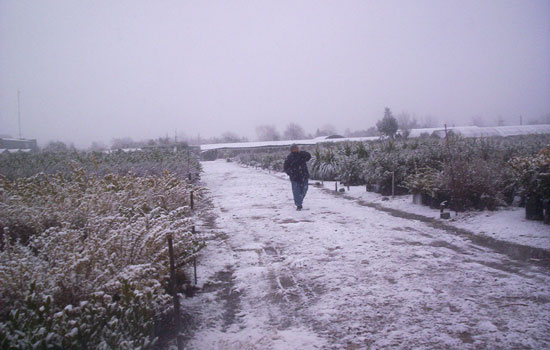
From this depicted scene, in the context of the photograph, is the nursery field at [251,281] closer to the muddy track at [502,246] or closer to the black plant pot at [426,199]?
the muddy track at [502,246]

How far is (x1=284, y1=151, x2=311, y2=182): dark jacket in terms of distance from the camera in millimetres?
9125

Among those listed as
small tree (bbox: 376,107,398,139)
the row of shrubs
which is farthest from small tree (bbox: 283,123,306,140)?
the row of shrubs

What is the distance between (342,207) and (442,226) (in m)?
2.97

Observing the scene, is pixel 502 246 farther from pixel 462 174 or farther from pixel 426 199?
pixel 426 199

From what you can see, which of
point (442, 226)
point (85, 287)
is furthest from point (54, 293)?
point (442, 226)

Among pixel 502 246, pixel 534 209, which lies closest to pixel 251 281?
pixel 502 246

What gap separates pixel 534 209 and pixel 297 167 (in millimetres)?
5042

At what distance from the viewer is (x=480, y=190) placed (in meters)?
A: 7.64

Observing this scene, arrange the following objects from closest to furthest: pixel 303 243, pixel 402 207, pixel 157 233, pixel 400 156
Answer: pixel 157 233 → pixel 303 243 → pixel 402 207 → pixel 400 156

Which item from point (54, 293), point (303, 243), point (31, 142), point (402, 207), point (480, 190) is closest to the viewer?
point (54, 293)

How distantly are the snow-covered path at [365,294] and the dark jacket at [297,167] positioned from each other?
2855 mm

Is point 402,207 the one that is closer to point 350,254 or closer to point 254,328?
point 350,254

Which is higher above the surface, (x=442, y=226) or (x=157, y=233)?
(x=157, y=233)

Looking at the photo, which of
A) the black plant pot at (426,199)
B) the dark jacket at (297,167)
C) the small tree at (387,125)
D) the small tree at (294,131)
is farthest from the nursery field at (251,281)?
the small tree at (294,131)
